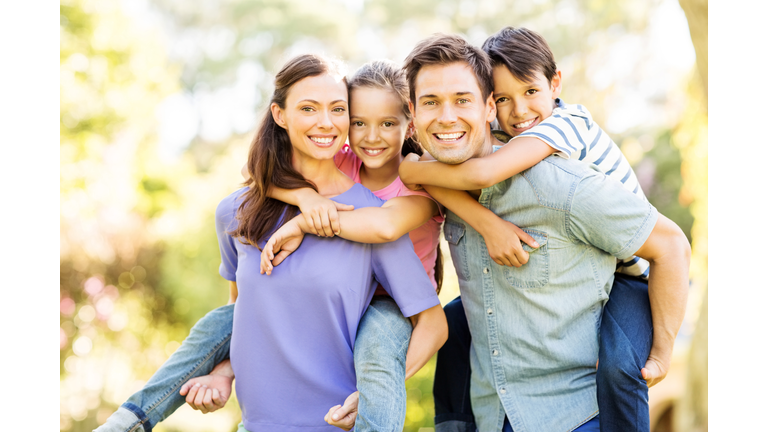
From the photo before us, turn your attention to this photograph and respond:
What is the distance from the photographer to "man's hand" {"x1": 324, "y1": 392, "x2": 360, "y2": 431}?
5.86 feet

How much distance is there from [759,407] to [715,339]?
0.35 meters

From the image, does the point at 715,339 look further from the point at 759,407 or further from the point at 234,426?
the point at 234,426

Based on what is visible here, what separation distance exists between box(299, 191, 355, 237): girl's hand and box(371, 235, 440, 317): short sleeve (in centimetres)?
18

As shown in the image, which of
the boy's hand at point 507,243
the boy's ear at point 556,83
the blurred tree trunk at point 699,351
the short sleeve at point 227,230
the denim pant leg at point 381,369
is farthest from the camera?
the blurred tree trunk at point 699,351

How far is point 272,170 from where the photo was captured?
2105mm

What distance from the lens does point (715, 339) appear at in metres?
2.77

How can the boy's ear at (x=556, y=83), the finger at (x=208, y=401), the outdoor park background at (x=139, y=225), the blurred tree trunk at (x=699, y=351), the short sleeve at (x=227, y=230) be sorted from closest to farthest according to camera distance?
the finger at (x=208, y=401) → the short sleeve at (x=227, y=230) → the boy's ear at (x=556, y=83) → the blurred tree trunk at (x=699, y=351) → the outdoor park background at (x=139, y=225)

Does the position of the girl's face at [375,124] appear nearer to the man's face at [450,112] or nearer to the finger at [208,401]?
the man's face at [450,112]

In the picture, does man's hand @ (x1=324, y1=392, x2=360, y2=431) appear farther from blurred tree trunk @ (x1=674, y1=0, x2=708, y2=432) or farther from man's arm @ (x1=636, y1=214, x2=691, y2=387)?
blurred tree trunk @ (x1=674, y1=0, x2=708, y2=432)

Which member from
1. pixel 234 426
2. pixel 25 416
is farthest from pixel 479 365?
pixel 234 426

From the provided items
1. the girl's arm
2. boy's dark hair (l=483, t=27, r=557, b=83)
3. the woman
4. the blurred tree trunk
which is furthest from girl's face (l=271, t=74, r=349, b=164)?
the blurred tree trunk

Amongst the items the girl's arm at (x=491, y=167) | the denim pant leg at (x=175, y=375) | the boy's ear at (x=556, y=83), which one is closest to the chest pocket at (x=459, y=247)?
the girl's arm at (x=491, y=167)

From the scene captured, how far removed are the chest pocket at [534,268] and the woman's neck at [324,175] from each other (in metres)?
0.69

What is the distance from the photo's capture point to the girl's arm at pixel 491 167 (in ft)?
5.96
